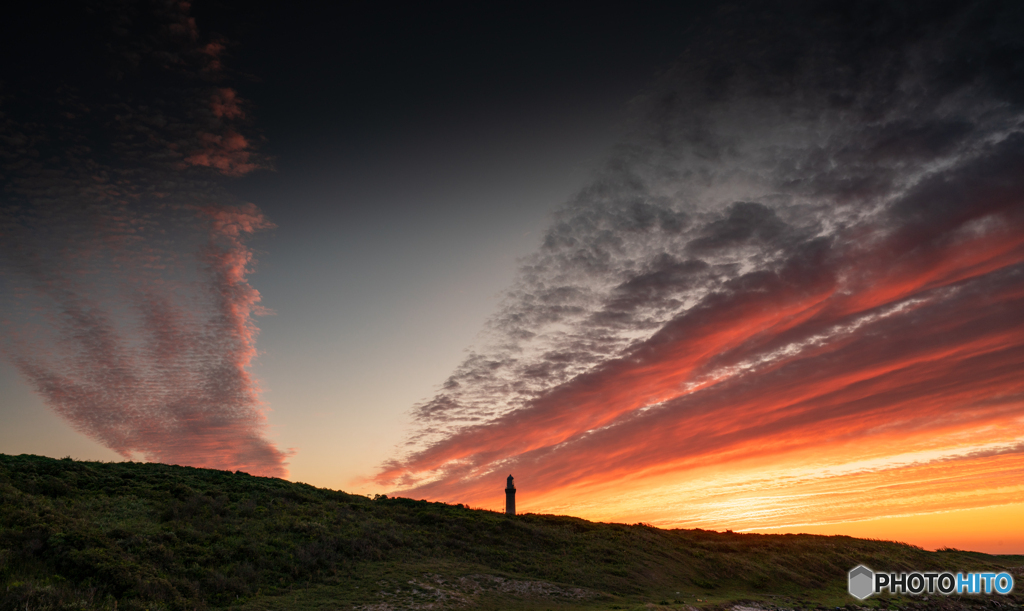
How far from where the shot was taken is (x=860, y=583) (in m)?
41.6

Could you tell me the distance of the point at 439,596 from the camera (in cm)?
2608

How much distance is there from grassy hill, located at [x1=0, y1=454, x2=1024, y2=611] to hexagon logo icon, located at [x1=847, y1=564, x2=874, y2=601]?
3.67 ft

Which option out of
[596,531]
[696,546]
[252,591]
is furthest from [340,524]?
[696,546]

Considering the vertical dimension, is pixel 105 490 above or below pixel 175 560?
above

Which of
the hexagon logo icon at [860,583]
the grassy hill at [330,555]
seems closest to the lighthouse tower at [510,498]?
the grassy hill at [330,555]

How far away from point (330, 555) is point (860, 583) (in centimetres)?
4310

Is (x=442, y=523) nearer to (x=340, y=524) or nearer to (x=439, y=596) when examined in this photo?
(x=340, y=524)

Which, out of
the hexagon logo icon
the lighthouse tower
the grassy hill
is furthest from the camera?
the lighthouse tower

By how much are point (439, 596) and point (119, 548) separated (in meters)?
16.3

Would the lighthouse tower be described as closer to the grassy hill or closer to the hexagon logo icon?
the grassy hill

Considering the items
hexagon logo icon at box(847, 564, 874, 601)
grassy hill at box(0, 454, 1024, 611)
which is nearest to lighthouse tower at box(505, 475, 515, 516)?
grassy hill at box(0, 454, 1024, 611)

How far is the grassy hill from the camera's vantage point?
2286 centimetres

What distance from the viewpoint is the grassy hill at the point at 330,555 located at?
22.9 meters

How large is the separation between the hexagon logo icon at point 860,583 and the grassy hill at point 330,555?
1.12 meters
